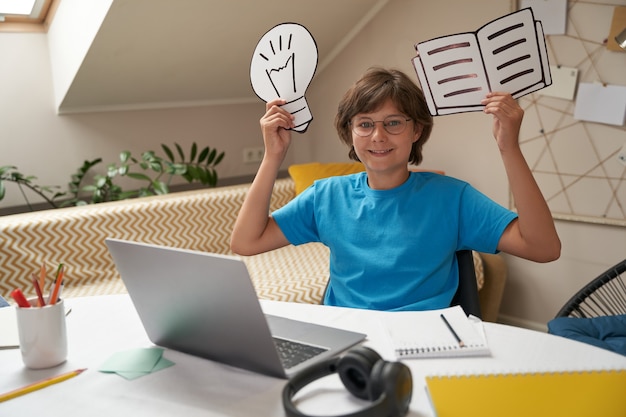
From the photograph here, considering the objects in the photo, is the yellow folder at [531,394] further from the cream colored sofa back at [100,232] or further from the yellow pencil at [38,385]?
the cream colored sofa back at [100,232]

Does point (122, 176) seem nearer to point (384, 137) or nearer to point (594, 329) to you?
point (384, 137)

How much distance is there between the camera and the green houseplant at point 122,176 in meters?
2.95

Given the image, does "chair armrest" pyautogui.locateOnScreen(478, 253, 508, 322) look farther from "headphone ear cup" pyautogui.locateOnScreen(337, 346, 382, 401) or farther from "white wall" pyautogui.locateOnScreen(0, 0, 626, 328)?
"headphone ear cup" pyautogui.locateOnScreen(337, 346, 382, 401)

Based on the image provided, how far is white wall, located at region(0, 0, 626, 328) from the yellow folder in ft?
5.95

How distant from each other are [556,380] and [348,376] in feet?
0.96

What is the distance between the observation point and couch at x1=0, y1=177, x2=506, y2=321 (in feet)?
8.15

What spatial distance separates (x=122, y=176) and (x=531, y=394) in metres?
2.65

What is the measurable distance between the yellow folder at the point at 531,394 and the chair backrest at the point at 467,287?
566 mm

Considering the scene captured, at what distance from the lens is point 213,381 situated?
104 cm

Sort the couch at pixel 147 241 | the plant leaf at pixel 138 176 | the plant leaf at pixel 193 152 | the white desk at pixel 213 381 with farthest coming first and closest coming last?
the plant leaf at pixel 193 152, the plant leaf at pixel 138 176, the couch at pixel 147 241, the white desk at pixel 213 381

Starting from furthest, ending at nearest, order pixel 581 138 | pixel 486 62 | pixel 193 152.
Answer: pixel 193 152
pixel 581 138
pixel 486 62

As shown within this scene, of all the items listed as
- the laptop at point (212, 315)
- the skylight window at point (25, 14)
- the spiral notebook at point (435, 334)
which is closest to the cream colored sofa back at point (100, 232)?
the skylight window at point (25, 14)

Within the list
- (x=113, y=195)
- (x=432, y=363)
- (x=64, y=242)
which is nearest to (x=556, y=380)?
(x=432, y=363)

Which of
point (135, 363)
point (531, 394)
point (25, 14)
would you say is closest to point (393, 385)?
point (531, 394)
